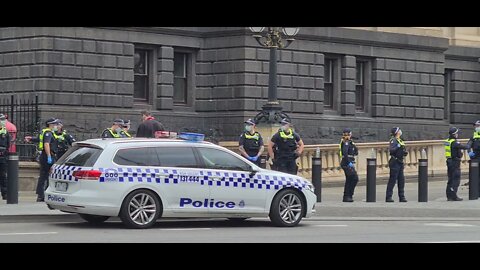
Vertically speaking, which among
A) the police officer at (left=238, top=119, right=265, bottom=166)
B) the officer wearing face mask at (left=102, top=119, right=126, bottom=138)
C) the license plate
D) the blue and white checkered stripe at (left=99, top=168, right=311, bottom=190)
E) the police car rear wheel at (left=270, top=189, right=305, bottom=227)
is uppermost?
the officer wearing face mask at (left=102, top=119, right=126, bottom=138)

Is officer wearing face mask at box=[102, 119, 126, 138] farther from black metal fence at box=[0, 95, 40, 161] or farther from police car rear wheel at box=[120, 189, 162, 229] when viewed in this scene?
police car rear wheel at box=[120, 189, 162, 229]

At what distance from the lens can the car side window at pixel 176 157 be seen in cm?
1831

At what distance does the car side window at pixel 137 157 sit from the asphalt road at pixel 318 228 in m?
1.04

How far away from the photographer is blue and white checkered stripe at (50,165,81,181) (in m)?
17.9

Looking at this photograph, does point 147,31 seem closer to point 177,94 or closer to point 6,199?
point 177,94

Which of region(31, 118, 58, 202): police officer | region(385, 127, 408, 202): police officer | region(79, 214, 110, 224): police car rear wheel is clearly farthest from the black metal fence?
region(385, 127, 408, 202): police officer

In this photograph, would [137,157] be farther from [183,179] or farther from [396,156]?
[396,156]

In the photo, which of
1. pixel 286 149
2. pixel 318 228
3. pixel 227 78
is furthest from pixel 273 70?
pixel 227 78

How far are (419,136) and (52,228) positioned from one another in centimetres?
2726

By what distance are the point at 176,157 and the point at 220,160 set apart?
30.7 inches

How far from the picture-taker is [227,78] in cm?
3766

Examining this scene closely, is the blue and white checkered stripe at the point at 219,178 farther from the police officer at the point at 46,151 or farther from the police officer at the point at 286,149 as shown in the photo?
the police officer at the point at 46,151
